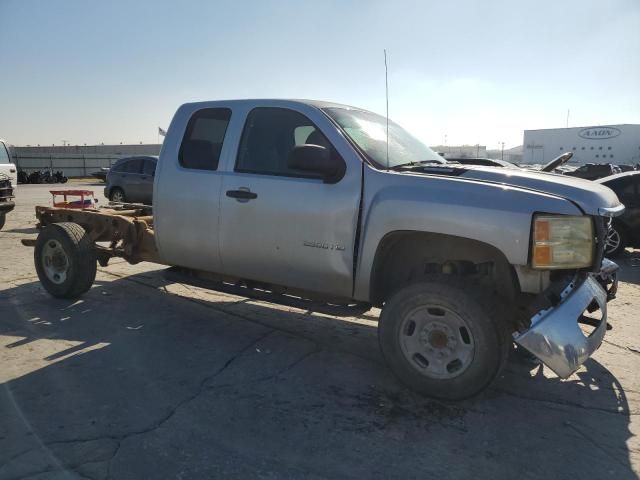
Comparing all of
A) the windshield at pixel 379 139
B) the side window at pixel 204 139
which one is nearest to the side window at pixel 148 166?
the side window at pixel 204 139

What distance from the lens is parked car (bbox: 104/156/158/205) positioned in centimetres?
1555

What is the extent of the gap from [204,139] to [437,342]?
2790mm

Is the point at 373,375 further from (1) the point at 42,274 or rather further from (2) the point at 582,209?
(1) the point at 42,274

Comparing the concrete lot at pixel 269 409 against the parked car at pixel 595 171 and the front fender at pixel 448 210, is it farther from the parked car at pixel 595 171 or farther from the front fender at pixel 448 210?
the parked car at pixel 595 171

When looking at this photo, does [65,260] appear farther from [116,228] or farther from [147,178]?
[147,178]

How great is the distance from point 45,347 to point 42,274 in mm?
1799

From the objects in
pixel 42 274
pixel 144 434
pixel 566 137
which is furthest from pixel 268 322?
pixel 566 137

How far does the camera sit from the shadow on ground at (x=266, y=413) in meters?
2.68

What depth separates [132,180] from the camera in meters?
15.7

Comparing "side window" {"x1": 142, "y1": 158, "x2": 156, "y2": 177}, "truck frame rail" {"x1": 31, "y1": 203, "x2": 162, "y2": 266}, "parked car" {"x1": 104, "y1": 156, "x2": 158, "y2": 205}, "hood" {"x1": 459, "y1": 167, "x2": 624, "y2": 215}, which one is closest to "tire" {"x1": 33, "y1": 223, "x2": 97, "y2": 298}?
"truck frame rail" {"x1": 31, "y1": 203, "x2": 162, "y2": 266}

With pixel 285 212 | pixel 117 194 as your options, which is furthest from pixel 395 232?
pixel 117 194

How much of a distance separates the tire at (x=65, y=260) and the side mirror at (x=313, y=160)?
123 inches

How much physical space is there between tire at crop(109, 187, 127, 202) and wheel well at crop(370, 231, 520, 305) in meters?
13.9

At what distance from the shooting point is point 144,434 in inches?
115
